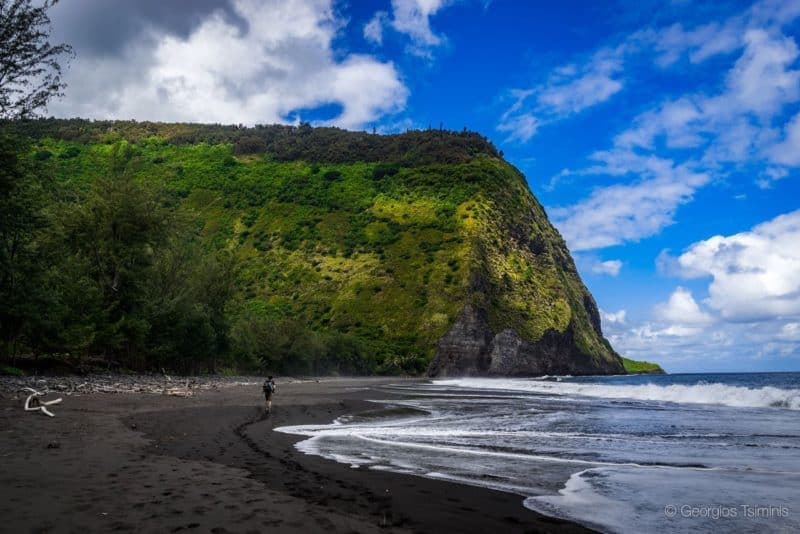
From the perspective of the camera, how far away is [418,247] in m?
113

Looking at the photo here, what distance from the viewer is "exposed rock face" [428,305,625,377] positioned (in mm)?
97938

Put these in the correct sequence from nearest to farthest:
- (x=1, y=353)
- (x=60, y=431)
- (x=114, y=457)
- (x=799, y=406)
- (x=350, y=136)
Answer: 1. (x=114, y=457)
2. (x=60, y=431)
3. (x=1, y=353)
4. (x=799, y=406)
5. (x=350, y=136)

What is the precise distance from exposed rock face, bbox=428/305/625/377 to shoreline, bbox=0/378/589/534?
8461 centimetres

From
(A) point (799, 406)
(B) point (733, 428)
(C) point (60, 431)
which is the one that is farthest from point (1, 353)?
(A) point (799, 406)

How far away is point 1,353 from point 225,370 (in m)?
31.2

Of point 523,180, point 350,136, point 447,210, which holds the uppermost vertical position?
point 350,136

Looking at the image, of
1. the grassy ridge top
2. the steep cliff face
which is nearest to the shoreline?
the steep cliff face

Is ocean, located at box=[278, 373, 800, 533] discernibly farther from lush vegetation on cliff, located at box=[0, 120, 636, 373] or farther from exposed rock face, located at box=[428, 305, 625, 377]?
exposed rock face, located at box=[428, 305, 625, 377]

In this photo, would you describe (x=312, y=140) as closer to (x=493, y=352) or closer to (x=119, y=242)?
(x=493, y=352)

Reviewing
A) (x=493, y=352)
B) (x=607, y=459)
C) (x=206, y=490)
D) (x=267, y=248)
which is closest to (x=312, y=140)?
(x=267, y=248)

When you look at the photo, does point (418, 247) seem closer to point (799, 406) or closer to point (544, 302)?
point (544, 302)

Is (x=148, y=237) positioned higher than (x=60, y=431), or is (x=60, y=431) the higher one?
(x=148, y=237)

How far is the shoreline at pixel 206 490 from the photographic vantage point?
6.89m

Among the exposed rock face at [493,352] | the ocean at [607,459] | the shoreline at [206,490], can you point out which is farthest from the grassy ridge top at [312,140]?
the shoreline at [206,490]
